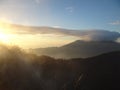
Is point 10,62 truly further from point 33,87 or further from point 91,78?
point 91,78

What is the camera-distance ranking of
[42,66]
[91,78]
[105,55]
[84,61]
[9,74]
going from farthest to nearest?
[105,55] < [84,61] < [42,66] < [91,78] < [9,74]

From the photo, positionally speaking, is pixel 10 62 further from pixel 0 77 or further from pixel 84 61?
pixel 84 61

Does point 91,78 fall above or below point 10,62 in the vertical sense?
below

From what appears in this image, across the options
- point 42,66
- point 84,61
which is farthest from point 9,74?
point 84,61

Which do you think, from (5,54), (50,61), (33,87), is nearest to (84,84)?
(33,87)

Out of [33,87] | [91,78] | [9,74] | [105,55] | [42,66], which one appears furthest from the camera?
[105,55]

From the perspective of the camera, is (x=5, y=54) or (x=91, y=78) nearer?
(x=91, y=78)
